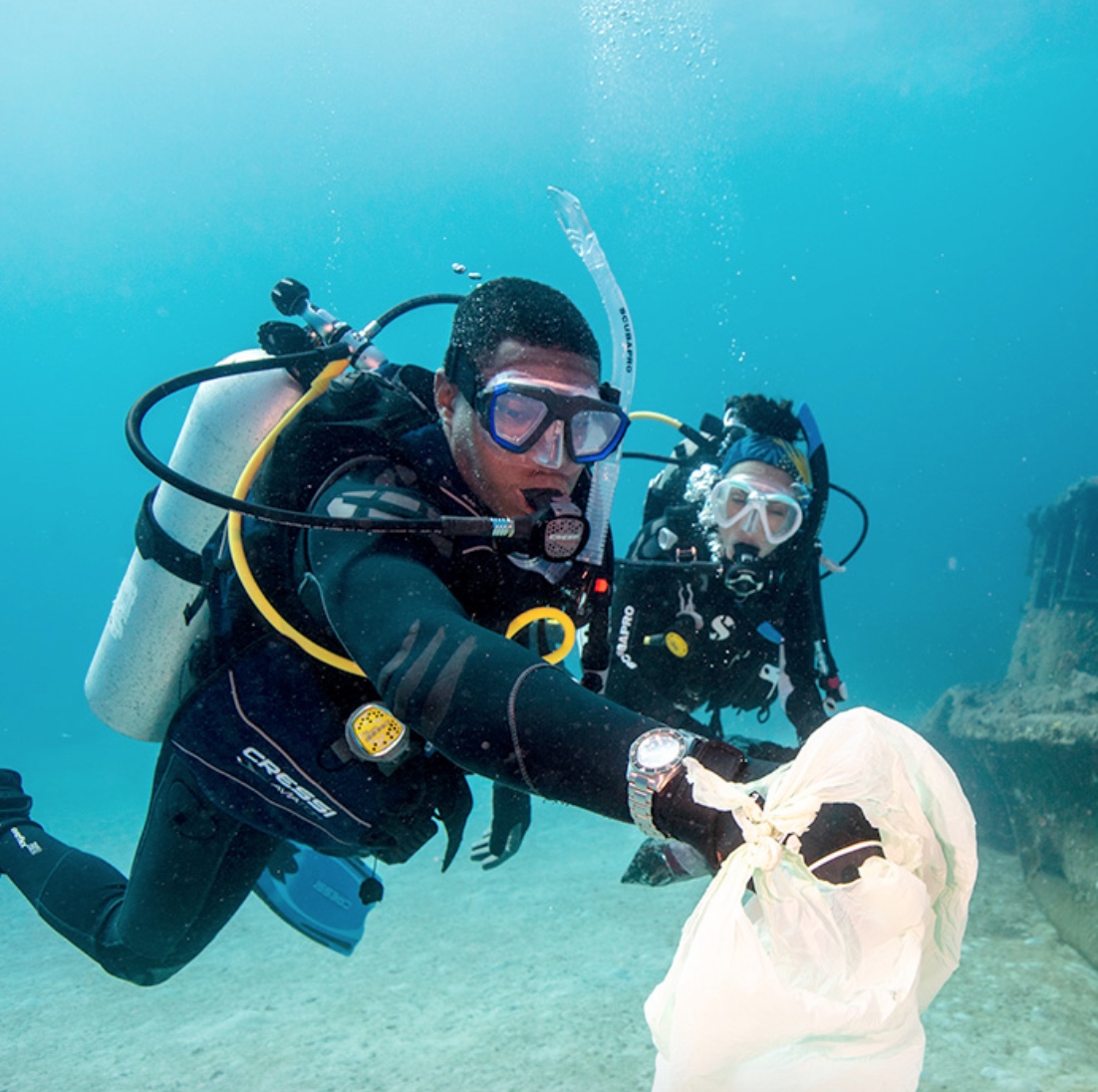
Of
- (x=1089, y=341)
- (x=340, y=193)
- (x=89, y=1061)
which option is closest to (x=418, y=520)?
(x=89, y=1061)

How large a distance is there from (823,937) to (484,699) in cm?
71

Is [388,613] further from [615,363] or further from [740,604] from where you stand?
[740,604]

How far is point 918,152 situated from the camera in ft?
239

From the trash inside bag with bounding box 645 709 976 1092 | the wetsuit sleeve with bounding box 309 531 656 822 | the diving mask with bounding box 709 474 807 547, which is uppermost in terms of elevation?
the diving mask with bounding box 709 474 807 547

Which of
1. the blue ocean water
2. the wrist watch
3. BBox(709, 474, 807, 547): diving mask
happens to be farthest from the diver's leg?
the blue ocean water

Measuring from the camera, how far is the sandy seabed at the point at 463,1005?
438 centimetres

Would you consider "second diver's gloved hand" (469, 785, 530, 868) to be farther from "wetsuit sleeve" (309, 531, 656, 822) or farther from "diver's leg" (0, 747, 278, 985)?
"wetsuit sleeve" (309, 531, 656, 822)

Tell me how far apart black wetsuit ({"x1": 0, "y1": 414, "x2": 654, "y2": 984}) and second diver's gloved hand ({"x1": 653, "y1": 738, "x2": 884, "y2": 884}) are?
3.9 inches

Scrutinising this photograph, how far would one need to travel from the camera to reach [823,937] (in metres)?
1.11

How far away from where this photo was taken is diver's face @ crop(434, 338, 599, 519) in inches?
96.0

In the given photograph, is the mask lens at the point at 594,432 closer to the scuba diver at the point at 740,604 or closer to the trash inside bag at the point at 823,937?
the trash inside bag at the point at 823,937

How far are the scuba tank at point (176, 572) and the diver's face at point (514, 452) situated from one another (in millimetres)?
1200

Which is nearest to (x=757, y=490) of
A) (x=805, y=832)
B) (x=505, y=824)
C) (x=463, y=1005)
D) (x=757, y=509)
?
(x=757, y=509)

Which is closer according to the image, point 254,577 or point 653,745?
point 653,745
